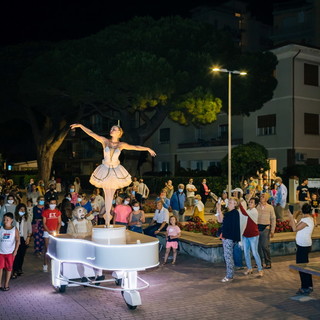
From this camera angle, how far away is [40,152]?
41.5m

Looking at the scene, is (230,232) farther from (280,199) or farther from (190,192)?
(190,192)

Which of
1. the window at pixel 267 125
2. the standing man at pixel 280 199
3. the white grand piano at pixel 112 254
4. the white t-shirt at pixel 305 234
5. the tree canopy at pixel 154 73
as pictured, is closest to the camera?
the white grand piano at pixel 112 254

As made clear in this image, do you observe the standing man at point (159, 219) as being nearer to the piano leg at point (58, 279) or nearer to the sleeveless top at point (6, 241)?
the piano leg at point (58, 279)

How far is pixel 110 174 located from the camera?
29.7 feet

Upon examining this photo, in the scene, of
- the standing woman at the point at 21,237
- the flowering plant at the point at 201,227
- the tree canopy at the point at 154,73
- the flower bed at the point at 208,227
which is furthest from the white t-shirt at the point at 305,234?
the tree canopy at the point at 154,73

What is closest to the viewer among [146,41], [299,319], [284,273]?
[299,319]

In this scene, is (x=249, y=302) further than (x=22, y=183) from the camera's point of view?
No

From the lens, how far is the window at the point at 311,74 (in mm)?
36000

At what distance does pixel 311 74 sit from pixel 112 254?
3212 cm

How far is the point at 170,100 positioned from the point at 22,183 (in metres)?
31.1

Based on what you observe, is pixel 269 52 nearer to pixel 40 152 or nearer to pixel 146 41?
pixel 146 41

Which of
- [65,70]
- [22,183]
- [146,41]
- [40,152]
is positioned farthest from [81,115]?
[22,183]

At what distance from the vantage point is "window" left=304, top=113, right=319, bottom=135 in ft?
118

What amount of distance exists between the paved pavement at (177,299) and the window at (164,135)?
134 feet
